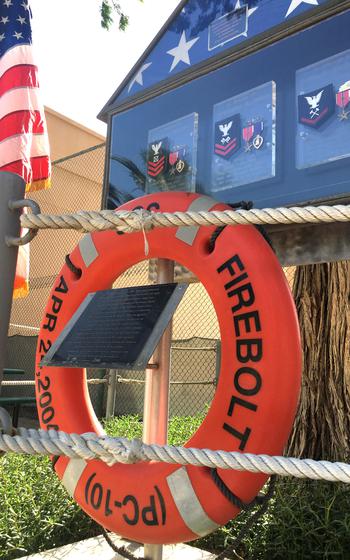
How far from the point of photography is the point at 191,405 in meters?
6.08

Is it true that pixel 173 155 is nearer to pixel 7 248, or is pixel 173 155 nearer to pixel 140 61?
pixel 140 61

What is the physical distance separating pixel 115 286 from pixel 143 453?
5.34 meters

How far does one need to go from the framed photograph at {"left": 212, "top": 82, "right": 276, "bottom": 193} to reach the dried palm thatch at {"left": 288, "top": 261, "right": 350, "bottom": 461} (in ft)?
3.00

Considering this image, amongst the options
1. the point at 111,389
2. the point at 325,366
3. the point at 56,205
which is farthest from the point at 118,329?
the point at 56,205

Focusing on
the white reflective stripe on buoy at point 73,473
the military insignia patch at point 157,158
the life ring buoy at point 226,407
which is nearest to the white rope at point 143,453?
the life ring buoy at point 226,407

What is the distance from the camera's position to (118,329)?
123 centimetres

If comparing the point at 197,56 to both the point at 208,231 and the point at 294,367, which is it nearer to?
the point at 208,231

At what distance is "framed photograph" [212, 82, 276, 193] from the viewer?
79.1 inches

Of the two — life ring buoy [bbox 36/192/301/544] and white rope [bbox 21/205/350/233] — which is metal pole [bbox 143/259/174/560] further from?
white rope [bbox 21/205/350/233]

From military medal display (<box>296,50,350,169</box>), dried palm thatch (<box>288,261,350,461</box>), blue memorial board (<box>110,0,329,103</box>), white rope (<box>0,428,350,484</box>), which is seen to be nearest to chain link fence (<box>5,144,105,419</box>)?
blue memorial board (<box>110,0,329,103</box>)

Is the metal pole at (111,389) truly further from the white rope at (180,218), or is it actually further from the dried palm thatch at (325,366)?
the white rope at (180,218)

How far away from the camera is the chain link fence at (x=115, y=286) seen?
6027 millimetres

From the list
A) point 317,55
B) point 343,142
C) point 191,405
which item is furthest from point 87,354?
point 191,405

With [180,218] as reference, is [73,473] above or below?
below
